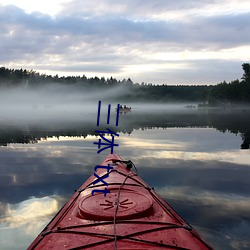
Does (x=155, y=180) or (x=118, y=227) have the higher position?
(x=118, y=227)

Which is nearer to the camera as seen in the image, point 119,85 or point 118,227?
point 118,227

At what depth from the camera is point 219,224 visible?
734 cm

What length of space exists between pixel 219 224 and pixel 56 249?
14.9ft

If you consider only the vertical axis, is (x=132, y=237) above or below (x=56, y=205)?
above

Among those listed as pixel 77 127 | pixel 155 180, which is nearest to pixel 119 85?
pixel 77 127

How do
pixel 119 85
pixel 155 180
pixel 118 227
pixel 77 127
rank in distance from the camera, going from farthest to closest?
pixel 119 85, pixel 77 127, pixel 155 180, pixel 118 227

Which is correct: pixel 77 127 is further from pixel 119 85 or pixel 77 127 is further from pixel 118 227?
pixel 119 85

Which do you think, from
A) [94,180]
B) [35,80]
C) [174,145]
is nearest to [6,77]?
[35,80]

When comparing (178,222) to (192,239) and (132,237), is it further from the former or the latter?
(132,237)

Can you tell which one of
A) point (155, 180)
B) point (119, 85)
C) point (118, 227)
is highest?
point (119, 85)

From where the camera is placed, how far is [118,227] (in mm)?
4766

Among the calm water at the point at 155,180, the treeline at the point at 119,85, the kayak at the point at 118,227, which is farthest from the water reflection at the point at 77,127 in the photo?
the treeline at the point at 119,85

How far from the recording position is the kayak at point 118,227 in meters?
4.34

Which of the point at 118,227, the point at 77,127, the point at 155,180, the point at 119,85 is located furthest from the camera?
the point at 119,85
